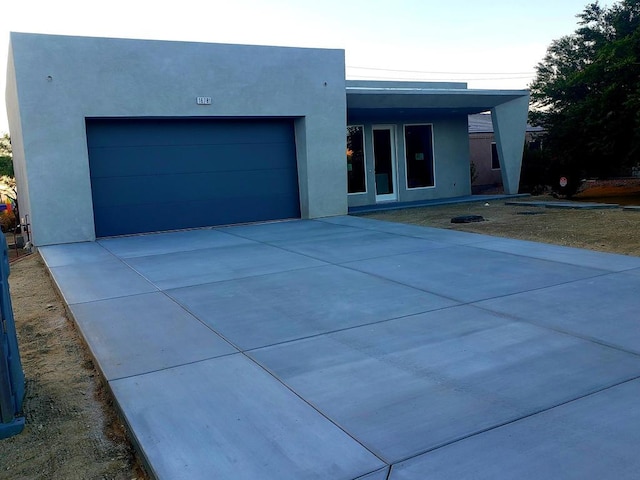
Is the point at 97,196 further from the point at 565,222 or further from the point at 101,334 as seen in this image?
the point at 565,222

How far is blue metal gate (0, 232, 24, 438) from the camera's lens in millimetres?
3920

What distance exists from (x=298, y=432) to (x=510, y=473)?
1.28 m

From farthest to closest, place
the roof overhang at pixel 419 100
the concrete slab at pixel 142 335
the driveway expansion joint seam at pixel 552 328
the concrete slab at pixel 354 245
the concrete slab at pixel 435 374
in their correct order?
1. the roof overhang at pixel 419 100
2. the concrete slab at pixel 354 245
3. the concrete slab at pixel 142 335
4. the driveway expansion joint seam at pixel 552 328
5. the concrete slab at pixel 435 374

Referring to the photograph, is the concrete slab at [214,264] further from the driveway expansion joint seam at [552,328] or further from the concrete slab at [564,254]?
the driveway expansion joint seam at [552,328]

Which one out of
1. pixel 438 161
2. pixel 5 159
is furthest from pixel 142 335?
pixel 5 159

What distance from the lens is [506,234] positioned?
1135 cm

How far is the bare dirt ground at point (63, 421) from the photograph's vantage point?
3518mm

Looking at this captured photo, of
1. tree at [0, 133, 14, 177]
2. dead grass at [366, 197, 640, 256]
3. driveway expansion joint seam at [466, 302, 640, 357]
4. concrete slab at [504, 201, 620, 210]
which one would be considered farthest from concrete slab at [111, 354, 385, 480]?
tree at [0, 133, 14, 177]

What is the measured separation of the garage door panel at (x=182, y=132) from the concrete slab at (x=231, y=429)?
9.71 meters

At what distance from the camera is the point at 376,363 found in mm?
4734

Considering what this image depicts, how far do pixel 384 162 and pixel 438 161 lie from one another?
2.12 m

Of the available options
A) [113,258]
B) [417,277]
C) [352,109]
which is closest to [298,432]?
[417,277]

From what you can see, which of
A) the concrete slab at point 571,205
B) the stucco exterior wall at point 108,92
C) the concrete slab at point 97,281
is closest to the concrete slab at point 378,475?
the concrete slab at point 97,281

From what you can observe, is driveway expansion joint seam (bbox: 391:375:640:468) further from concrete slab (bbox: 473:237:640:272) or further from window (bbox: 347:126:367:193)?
window (bbox: 347:126:367:193)
